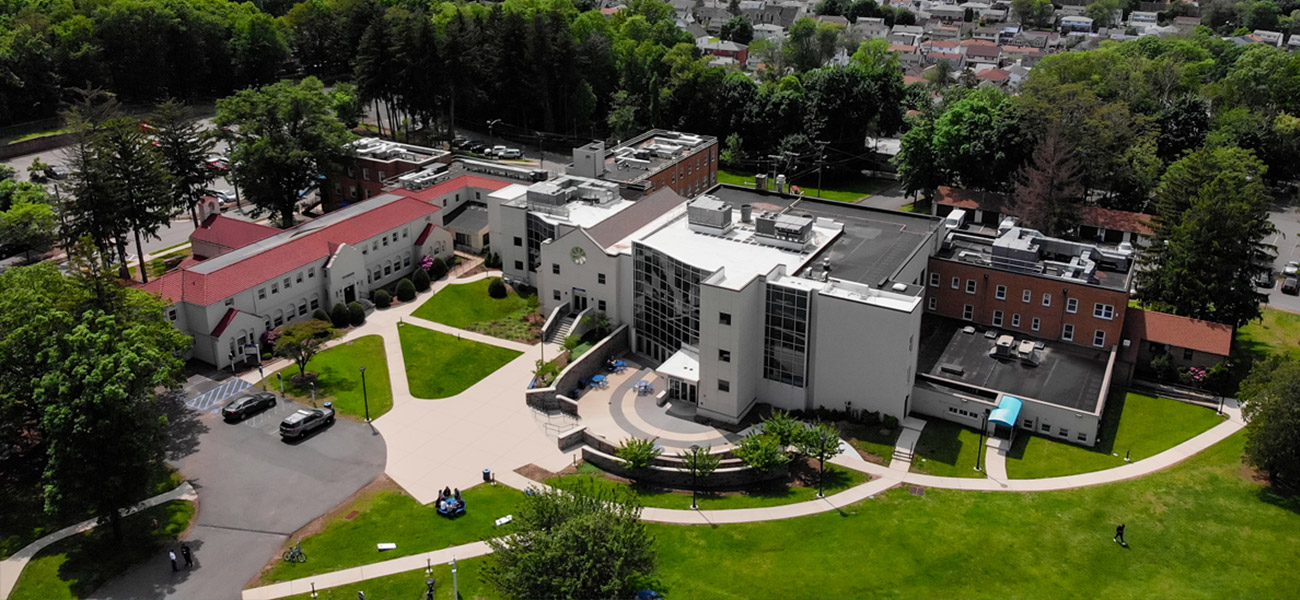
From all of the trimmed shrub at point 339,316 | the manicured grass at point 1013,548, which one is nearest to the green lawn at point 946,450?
the manicured grass at point 1013,548

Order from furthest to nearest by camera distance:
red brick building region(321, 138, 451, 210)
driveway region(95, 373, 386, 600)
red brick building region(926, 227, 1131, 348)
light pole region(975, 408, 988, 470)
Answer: red brick building region(321, 138, 451, 210) < red brick building region(926, 227, 1131, 348) < light pole region(975, 408, 988, 470) < driveway region(95, 373, 386, 600)

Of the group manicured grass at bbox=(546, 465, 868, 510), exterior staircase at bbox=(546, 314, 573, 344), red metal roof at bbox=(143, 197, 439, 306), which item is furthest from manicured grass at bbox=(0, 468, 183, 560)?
exterior staircase at bbox=(546, 314, 573, 344)

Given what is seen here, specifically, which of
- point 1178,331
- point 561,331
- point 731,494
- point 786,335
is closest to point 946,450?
point 786,335

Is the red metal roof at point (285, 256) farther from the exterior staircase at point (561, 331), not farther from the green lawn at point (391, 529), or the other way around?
the green lawn at point (391, 529)

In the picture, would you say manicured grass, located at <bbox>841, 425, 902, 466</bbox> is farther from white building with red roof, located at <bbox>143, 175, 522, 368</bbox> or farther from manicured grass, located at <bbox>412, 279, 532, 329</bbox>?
white building with red roof, located at <bbox>143, 175, 522, 368</bbox>

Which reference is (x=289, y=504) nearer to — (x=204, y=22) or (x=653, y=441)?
(x=653, y=441)

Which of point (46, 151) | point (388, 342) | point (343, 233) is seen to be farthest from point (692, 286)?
point (46, 151)
